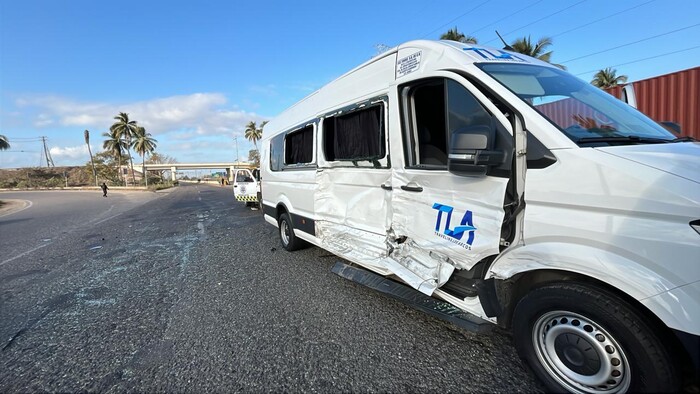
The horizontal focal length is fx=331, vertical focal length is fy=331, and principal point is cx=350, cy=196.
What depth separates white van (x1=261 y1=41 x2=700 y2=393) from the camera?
1635mm

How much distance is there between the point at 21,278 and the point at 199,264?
8.84 feet

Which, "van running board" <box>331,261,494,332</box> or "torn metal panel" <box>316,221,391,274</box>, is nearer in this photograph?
"van running board" <box>331,261,494,332</box>

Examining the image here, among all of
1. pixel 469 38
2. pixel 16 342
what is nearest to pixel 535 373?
pixel 16 342

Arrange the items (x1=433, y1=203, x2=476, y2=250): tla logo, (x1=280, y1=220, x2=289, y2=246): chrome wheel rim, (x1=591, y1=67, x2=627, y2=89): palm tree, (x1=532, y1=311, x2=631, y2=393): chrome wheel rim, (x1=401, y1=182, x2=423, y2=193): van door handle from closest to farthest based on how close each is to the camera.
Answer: (x1=532, y1=311, x2=631, y2=393): chrome wheel rim, (x1=433, y1=203, x2=476, y2=250): tla logo, (x1=401, y1=182, x2=423, y2=193): van door handle, (x1=280, y1=220, x2=289, y2=246): chrome wheel rim, (x1=591, y1=67, x2=627, y2=89): palm tree

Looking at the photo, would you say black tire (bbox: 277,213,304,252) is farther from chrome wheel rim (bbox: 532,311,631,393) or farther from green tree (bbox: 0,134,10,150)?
green tree (bbox: 0,134,10,150)

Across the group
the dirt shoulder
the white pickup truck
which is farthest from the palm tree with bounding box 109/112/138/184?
the white pickup truck

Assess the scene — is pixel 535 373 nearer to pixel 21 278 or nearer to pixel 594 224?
pixel 594 224

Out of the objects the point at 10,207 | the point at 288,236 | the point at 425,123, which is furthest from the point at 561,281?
the point at 10,207

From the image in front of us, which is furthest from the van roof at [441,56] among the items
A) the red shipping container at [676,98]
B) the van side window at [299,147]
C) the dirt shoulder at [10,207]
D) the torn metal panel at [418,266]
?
the dirt shoulder at [10,207]

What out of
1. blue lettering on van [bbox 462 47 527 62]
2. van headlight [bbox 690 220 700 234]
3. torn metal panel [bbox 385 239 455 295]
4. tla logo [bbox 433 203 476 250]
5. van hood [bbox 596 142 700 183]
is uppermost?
blue lettering on van [bbox 462 47 527 62]

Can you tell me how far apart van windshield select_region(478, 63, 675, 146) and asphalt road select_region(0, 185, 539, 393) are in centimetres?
177

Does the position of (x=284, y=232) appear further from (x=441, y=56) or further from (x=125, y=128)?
(x=125, y=128)

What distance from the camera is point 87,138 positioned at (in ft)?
170

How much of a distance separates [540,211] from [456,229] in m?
0.67
